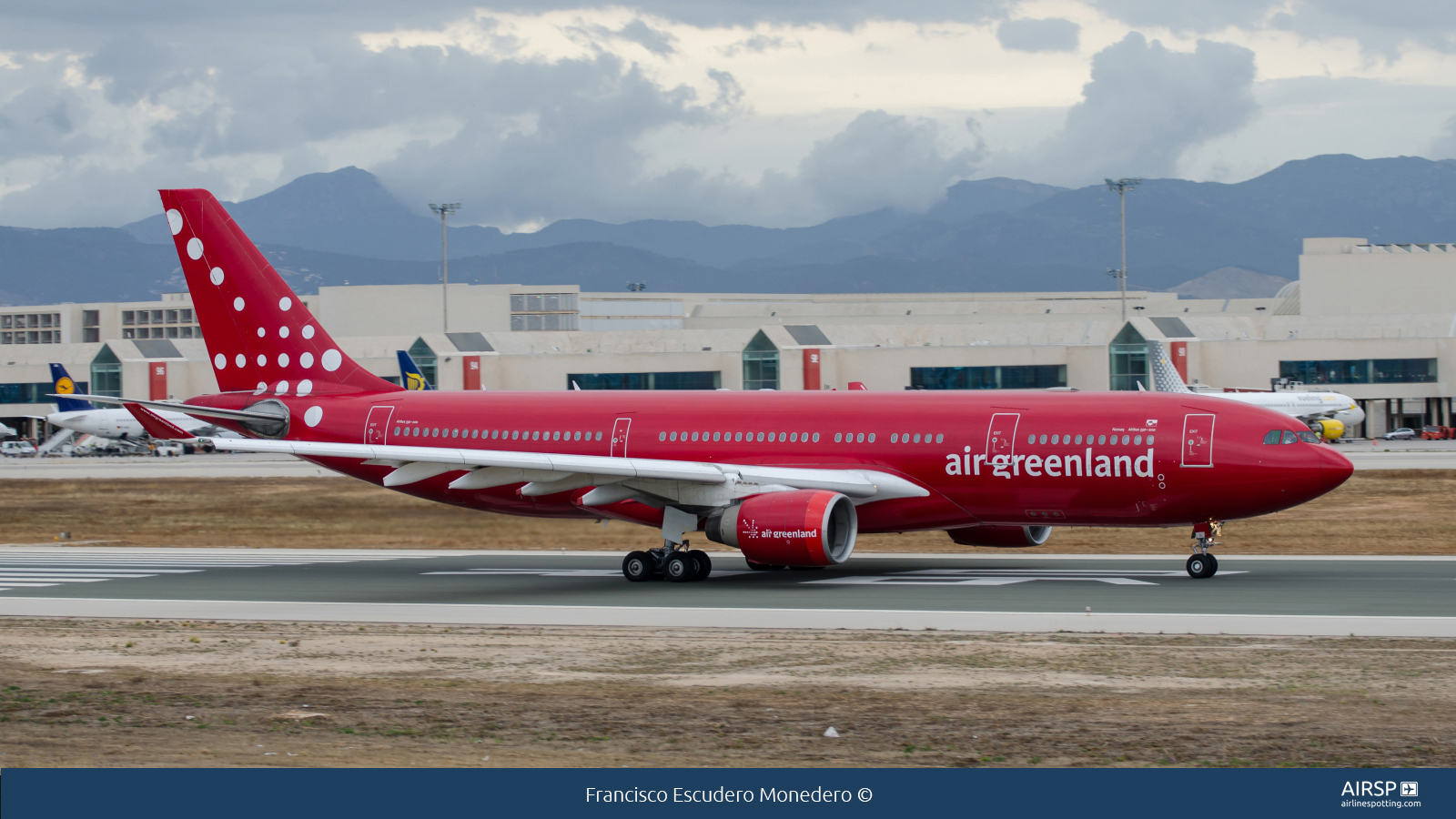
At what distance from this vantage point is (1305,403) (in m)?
94.0

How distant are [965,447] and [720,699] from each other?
15.2 metres

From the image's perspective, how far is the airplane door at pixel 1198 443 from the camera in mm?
29016

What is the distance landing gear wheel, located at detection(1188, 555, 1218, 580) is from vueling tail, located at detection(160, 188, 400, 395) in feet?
66.2

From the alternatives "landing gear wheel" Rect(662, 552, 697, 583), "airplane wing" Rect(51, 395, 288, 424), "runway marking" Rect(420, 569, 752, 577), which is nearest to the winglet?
"airplane wing" Rect(51, 395, 288, 424)

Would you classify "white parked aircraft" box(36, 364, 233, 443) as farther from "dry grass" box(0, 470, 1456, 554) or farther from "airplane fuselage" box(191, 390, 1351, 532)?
"airplane fuselage" box(191, 390, 1351, 532)

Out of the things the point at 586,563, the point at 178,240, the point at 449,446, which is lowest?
the point at 586,563

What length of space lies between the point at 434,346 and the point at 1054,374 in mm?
47251

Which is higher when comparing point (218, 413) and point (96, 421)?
point (96, 421)

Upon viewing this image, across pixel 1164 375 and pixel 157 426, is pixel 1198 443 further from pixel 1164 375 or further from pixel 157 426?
pixel 1164 375

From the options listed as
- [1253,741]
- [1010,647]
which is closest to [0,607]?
[1010,647]

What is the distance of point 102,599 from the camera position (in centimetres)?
2825

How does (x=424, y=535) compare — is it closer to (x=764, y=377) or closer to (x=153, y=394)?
(x=764, y=377)

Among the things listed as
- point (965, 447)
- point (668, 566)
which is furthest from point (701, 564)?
point (965, 447)

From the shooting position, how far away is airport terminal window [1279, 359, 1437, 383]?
109125 millimetres
